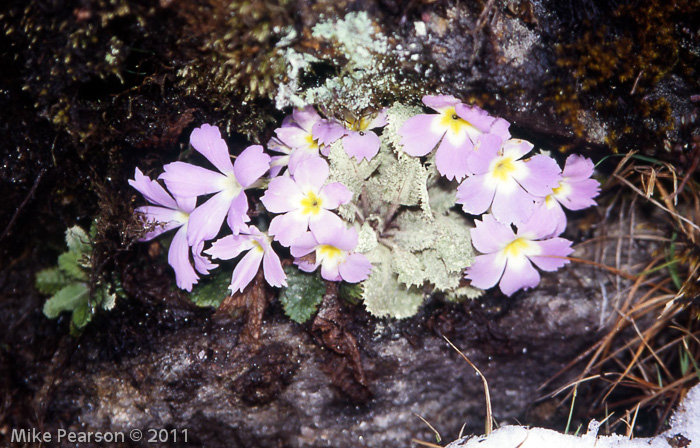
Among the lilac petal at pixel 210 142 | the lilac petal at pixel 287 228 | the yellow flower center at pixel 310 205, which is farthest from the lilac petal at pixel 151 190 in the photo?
the yellow flower center at pixel 310 205

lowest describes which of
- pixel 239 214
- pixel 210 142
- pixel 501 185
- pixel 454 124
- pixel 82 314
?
pixel 82 314

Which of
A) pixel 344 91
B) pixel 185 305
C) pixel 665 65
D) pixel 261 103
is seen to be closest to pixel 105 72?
pixel 261 103

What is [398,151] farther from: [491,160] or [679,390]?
[679,390]

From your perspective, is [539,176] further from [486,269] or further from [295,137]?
[295,137]

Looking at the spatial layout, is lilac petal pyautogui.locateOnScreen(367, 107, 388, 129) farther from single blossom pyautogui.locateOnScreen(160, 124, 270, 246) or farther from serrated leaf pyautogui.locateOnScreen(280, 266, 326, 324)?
serrated leaf pyautogui.locateOnScreen(280, 266, 326, 324)

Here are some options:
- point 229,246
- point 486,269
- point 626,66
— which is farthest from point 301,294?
point 626,66

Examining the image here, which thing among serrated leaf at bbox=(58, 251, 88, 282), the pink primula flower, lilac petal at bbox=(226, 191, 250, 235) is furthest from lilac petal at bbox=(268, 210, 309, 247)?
serrated leaf at bbox=(58, 251, 88, 282)

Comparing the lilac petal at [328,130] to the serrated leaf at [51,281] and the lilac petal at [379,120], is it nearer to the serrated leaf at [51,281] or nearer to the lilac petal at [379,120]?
the lilac petal at [379,120]
